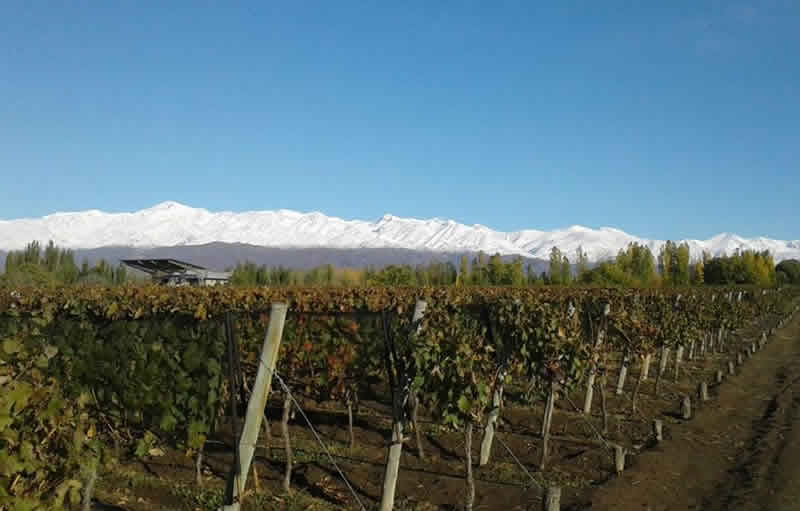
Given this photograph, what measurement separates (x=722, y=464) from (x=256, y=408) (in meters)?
6.72

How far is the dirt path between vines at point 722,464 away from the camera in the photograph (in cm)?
696

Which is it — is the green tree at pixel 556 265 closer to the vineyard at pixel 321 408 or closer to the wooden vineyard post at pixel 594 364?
the wooden vineyard post at pixel 594 364

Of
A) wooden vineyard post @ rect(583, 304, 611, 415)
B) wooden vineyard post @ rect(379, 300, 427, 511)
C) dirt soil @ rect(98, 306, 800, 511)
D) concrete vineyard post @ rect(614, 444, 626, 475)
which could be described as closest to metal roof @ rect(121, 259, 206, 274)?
dirt soil @ rect(98, 306, 800, 511)

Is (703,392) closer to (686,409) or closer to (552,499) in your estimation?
(686,409)

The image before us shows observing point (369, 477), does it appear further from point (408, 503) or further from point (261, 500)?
point (261, 500)

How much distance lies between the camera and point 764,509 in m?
6.73

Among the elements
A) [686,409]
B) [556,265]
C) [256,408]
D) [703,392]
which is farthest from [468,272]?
[256,408]

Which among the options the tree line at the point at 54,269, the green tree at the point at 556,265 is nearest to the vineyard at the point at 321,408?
the tree line at the point at 54,269

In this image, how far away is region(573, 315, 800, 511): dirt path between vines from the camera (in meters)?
6.96

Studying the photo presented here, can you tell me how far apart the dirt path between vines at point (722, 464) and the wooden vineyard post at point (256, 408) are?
363cm

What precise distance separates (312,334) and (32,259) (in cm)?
5885

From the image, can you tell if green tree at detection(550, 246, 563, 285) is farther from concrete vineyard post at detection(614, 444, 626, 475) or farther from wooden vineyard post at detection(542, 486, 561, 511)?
wooden vineyard post at detection(542, 486, 561, 511)

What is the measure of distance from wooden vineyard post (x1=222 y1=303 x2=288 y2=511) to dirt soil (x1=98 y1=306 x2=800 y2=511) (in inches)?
63.2

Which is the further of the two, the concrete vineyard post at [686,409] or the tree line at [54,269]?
the tree line at [54,269]
